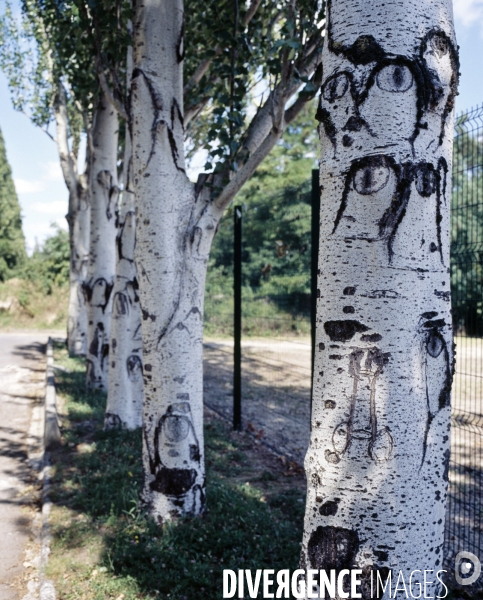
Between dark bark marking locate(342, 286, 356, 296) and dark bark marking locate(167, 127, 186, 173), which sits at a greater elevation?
dark bark marking locate(167, 127, 186, 173)

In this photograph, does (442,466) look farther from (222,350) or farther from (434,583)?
(222,350)

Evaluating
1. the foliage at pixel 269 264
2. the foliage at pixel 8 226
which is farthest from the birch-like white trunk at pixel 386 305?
the foliage at pixel 8 226

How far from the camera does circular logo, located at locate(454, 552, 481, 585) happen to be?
11.5 ft

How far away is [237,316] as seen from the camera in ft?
25.0

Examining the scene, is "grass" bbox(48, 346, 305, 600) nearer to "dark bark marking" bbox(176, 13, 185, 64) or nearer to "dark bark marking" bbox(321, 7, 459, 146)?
"dark bark marking" bbox(321, 7, 459, 146)

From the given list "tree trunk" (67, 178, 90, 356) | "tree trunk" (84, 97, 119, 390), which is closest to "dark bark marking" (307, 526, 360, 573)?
"tree trunk" (84, 97, 119, 390)

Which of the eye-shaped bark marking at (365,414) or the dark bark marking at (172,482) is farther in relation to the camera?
the dark bark marking at (172,482)

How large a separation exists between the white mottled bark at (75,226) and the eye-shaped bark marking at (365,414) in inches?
552

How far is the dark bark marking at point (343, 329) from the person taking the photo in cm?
167

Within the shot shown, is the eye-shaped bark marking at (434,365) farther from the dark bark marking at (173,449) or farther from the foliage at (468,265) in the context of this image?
the dark bark marking at (173,449)

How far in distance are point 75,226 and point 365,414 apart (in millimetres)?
14825

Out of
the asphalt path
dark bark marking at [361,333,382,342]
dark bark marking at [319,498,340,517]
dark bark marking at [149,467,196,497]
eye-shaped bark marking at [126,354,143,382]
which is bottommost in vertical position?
the asphalt path

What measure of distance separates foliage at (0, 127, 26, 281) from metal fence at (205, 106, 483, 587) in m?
26.8

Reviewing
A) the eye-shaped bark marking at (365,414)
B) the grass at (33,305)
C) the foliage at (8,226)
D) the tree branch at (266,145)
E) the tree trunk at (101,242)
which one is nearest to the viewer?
the eye-shaped bark marking at (365,414)
